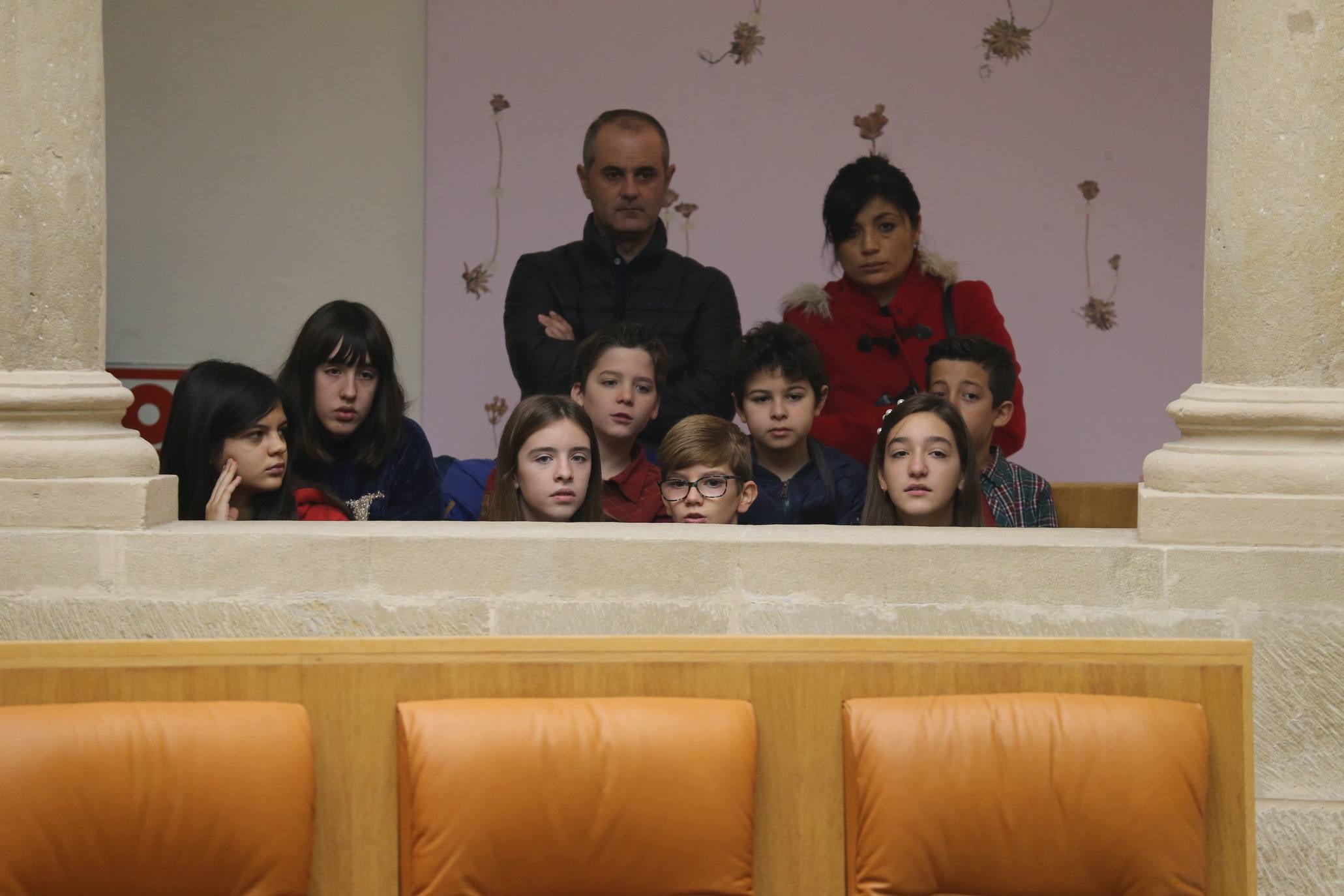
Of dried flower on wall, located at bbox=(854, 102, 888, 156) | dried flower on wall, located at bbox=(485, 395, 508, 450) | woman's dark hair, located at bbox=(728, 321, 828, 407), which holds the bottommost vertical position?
dried flower on wall, located at bbox=(485, 395, 508, 450)

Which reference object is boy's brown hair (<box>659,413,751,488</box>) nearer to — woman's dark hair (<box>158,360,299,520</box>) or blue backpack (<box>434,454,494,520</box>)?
blue backpack (<box>434,454,494,520</box>)

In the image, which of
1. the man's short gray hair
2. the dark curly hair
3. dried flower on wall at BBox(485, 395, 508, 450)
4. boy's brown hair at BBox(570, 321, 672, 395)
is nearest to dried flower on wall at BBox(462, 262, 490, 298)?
dried flower on wall at BBox(485, 395, 508, 450)

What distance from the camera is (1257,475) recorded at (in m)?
2.96

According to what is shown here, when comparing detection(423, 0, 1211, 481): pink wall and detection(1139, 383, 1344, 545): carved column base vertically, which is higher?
detection(423, 0, 1211, 481): pink wall

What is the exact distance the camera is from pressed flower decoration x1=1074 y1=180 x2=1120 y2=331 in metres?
5.36

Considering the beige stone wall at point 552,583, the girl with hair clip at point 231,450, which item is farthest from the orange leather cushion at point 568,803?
the girl with hair clip at point 231,450

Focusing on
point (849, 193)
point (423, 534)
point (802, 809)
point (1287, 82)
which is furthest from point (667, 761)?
point (849, 193)

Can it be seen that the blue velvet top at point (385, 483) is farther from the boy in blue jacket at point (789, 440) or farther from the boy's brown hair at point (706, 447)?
the boy in blue jacket at point (789, 440)

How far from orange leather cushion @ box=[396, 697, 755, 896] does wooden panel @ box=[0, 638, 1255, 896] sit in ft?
0.29

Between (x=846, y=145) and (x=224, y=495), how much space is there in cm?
264

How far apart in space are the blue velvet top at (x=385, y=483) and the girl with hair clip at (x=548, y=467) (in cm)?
26

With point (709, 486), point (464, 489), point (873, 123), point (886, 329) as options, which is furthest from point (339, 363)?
point (873, 123)

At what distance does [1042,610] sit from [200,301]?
11.0 feet

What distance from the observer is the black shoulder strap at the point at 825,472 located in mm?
3928
